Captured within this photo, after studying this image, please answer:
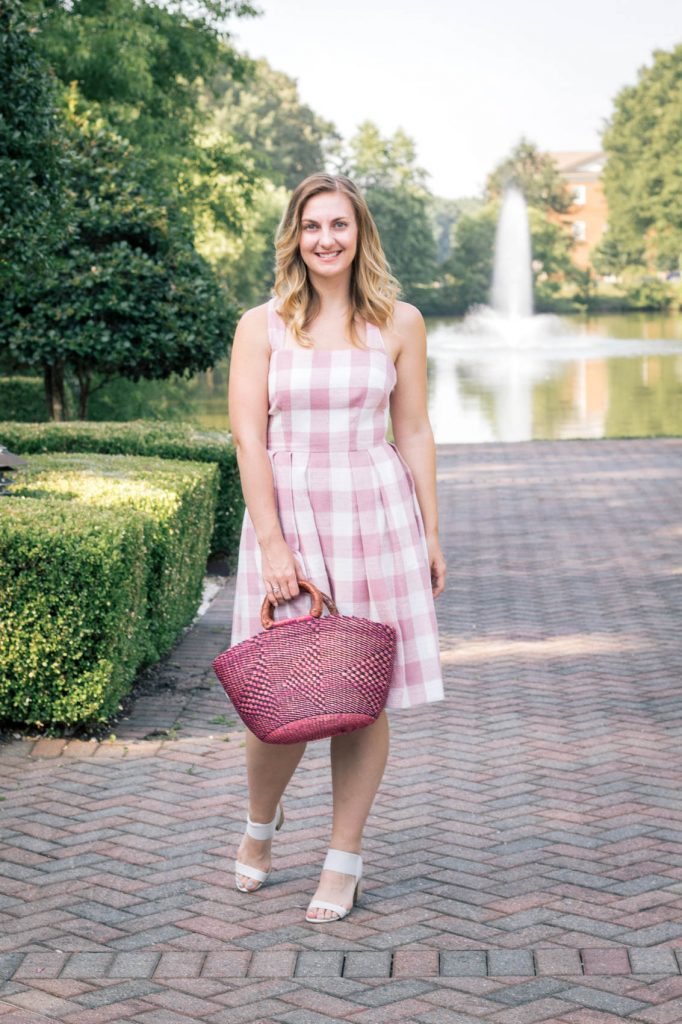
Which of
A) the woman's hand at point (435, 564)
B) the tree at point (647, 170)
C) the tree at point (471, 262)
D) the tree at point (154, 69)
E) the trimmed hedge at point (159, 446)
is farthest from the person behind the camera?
the tree at point (647, 170)

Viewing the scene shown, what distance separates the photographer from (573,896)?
3604 mm

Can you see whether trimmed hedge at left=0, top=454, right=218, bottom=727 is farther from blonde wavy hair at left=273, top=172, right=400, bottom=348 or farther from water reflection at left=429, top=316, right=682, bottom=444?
water reflection at left=429, top=316, right=682, bottom=444

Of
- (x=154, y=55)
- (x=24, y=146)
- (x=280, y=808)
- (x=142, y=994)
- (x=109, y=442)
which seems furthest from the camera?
(x=154, y=55)

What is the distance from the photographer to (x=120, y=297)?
1203 centimetres

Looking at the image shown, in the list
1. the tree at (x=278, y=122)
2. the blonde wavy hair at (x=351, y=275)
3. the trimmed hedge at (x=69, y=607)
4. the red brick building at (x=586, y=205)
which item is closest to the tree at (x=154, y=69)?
the trimmed hedge at (x=69, y=607)

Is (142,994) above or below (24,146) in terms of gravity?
below

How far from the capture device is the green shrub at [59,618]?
4.98 meters

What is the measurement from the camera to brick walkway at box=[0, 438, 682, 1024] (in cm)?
303

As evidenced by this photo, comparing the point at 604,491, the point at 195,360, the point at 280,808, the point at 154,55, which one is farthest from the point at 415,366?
the point at 154,55

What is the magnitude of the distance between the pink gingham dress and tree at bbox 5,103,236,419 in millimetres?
8592

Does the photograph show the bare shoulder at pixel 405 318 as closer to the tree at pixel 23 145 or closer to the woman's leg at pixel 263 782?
the woman's leg at pixel 263 782

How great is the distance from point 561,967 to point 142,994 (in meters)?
0.96

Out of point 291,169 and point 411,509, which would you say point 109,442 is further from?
point 291,169

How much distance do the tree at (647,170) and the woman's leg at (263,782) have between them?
70.5 meters
